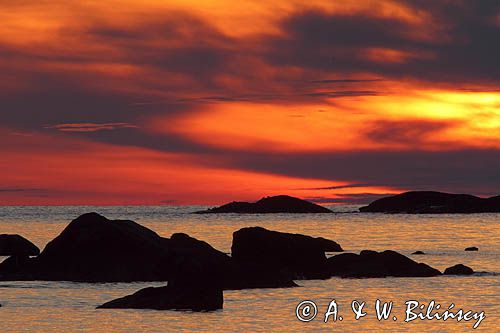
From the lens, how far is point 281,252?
2459 inches

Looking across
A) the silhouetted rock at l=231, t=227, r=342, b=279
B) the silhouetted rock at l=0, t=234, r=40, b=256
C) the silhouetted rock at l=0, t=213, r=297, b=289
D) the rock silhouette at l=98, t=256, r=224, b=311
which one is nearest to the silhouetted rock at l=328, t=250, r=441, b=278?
the silhouetted rock at l=231, t=227, r=342, b=279

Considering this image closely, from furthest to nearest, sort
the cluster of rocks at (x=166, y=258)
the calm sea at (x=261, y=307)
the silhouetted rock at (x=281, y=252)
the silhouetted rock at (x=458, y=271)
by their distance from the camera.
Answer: the silhouetted rock at (x=458, y=271) → the silhouetted rock at (x=281, y=252) → the cluster of rocks at (x=166, y=258) → the calm sea at (x=261, y=307)

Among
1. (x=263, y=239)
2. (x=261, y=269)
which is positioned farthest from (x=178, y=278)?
(x=263, y=239)

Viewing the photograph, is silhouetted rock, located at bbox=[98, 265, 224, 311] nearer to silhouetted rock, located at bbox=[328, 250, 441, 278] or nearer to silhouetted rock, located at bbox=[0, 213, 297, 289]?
silhouetted rock, located at bbox=[0, 213, 297, 289]

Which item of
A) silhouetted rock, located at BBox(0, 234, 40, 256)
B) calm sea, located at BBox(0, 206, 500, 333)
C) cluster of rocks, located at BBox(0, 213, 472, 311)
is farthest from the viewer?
silhouetted rock, located at BBox(0, 234, 40, 256)

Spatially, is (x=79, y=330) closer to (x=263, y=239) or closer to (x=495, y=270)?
(x=263, y=239)

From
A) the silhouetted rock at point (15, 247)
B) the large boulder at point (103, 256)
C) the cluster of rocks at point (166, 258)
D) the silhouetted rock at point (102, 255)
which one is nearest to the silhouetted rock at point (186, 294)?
the cluster of rocks at point (166, 258)

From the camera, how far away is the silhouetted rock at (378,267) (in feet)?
203

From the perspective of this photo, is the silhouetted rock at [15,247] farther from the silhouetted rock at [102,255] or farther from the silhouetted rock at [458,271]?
the silhouetted rock at [458,271]

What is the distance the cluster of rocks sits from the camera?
180 ft

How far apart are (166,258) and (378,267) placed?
20958 millimetres

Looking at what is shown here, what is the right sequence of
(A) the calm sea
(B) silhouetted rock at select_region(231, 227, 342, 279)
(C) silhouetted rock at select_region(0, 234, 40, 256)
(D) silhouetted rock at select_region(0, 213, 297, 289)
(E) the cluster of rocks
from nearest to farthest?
1. (A) the calm sea
2. (E) the cluster of rocks
3. (D) silhouetted rock at select_region(0, 213, 297, 289)
4. (B) silhouetted rock at select_region(231, 227, 342, 279)
5. (C) silhouetted rock at select_region(0, 234, 40, 256)

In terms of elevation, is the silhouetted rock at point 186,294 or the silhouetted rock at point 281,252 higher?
the silhouetted rock at point 281,252

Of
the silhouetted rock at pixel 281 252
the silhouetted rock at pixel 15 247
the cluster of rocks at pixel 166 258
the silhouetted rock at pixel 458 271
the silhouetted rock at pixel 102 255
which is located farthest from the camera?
Result: the silhouetted rock at pixel 15 247
